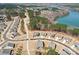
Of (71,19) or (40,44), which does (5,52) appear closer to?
(40,44)

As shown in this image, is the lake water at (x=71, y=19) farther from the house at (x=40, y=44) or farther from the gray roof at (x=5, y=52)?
the gray roof at (x=5, y=52)

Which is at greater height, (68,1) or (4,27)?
(68,1)

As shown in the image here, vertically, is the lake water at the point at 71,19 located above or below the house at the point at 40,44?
above

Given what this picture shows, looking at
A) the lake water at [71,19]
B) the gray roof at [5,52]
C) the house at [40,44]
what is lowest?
the gray roof at [5,52]

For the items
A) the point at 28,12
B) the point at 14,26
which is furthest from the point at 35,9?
the point at 14,26

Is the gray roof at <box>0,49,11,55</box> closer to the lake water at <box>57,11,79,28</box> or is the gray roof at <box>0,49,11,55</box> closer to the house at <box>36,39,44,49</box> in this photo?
the house at <box>36,39,44,49</box>

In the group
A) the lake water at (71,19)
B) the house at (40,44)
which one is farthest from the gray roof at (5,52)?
the lake water at (71,19)

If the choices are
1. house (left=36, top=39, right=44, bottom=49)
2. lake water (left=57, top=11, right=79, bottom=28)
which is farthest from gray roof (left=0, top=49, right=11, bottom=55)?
lake water (left=57, top=11, right=79, bottom=28)
